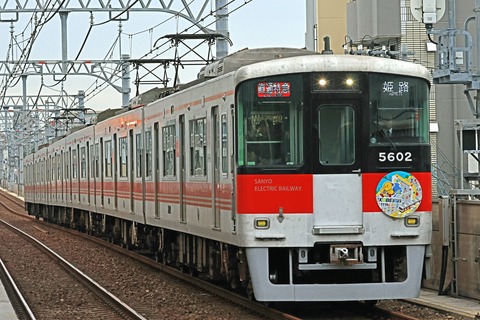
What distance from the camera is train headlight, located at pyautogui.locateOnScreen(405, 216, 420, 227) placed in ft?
37.2

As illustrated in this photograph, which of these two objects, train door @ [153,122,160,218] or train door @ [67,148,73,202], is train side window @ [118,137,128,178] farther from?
train door @ [67,148,73,202]

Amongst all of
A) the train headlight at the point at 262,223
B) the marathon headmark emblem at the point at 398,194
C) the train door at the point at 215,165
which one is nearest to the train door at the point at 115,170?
the train door at the point at 215,165

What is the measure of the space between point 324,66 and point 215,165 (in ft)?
6.68

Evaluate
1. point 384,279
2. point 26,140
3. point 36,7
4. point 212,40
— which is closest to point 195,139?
point 384,279

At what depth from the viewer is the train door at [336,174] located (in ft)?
36.8

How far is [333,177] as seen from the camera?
36.9 feet

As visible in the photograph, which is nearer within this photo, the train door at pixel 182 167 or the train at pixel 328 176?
the train at pixel 328 176

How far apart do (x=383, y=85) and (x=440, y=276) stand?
9.51 ft

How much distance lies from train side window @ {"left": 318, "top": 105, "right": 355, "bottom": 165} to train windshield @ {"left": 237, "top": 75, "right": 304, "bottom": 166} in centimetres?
24

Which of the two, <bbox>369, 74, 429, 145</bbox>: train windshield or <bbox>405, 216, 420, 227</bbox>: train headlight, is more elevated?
<bbox>369, 74, 429, 145</bbox>: train windshield

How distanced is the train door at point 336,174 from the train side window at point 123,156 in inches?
369

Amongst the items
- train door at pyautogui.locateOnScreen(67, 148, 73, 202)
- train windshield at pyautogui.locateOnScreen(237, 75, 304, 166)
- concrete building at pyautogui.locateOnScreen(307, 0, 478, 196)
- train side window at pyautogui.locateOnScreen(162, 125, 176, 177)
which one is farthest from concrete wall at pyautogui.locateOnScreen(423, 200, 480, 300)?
train door at pyautogui.locateOnScreen(67, 148, 73, 202)

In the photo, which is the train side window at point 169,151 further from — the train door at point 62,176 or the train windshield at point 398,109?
the train door at point 62,176

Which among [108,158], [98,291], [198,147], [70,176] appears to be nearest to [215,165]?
[198,147]
